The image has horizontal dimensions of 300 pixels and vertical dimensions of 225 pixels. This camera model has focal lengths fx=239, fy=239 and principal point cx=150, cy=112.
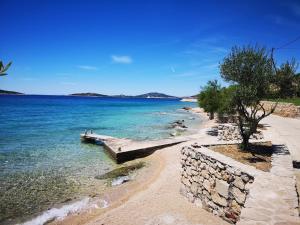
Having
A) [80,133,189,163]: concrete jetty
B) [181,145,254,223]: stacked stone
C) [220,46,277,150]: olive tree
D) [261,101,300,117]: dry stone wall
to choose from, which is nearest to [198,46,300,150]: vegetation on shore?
[220,46,277,150]: olive tree

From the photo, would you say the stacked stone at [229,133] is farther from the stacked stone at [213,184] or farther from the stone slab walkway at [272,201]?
the stone slab walkway at [272,201]

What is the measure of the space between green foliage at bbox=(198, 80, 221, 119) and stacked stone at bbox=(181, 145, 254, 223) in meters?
27.5

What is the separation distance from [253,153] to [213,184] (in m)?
4.37

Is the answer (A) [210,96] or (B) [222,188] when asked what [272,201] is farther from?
(A) [210,96]

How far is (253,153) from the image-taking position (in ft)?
37.6

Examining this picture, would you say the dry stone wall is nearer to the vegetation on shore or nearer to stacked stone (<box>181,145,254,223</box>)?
the vegetation on shore

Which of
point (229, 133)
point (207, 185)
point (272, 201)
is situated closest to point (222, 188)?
point (207, 185)

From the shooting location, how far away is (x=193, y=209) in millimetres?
8945

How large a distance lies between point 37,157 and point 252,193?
59.2ft

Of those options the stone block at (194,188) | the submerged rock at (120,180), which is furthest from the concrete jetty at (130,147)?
the stone block at (194,188)

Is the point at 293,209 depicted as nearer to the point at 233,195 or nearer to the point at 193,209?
the point at 233,195

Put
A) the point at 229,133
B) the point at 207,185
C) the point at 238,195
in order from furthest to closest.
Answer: the point at 229,133
the point at 207,185
the point at 238,195

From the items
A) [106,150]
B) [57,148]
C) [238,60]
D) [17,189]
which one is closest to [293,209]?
[238,60]

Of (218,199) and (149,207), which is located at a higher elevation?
Answer: (218,199)
